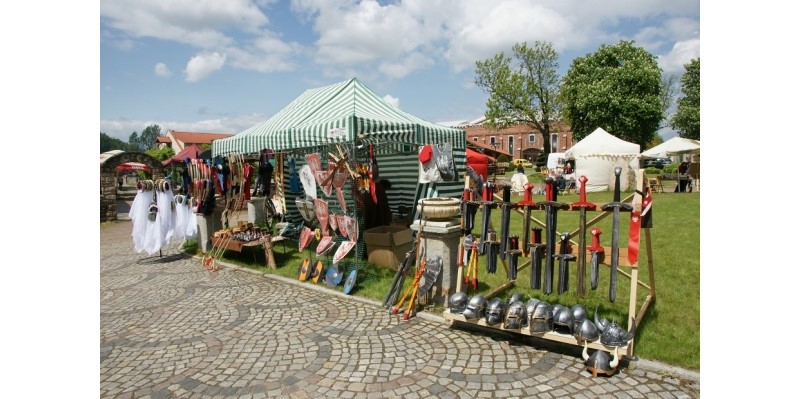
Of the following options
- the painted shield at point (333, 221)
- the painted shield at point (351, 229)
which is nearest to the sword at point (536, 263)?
the painted shield at point (351, 229)

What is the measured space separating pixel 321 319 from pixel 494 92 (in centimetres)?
3750

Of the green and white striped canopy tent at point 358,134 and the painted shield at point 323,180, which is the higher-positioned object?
the green and white striped canopy tent at point 358,134

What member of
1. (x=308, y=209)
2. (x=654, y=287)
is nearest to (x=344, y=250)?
(x=308, y=209)

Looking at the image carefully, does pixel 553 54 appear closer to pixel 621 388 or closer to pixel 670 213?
pixel 670 213

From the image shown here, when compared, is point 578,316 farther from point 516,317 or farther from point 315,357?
point 315,357

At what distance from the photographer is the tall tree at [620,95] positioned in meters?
31.9

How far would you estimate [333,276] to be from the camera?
6.65 metres

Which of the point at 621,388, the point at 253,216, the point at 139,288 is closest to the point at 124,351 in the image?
the point at 139,288

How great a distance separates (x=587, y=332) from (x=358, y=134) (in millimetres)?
4091

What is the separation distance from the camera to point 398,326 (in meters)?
4.99

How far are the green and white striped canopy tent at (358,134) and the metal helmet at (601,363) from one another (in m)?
4.13

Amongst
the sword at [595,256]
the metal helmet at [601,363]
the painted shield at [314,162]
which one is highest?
the painted shield at [314,162]

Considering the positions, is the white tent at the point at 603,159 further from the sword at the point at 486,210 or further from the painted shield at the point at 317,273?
the sword at the point at 486,210

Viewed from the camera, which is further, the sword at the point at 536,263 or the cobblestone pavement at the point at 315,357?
the sword at the point at 536,263
